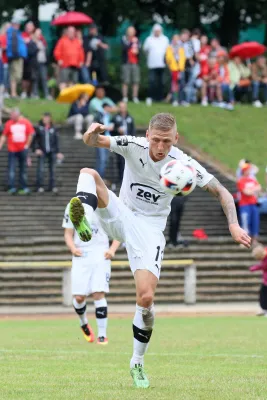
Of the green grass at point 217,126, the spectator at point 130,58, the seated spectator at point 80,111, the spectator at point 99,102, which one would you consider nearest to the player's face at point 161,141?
the spectator at point 99,102

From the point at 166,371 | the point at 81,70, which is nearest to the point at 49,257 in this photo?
the point at 81,70

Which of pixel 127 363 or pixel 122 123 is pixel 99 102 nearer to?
pixel 122 123

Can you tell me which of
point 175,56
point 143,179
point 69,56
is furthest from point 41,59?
point 143,179

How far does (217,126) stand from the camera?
34062 mm

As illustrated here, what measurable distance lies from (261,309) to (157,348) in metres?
8.40

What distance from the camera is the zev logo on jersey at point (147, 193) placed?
10.7m

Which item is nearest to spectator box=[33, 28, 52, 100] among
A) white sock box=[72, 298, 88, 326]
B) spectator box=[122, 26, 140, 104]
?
spectator box=[122, 26, 140, 104]

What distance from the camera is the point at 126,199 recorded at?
35.7ft

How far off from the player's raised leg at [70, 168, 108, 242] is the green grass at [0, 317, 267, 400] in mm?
1414

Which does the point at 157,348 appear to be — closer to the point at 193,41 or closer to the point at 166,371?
the point at 166,371

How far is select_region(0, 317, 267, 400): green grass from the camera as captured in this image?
9688 mm

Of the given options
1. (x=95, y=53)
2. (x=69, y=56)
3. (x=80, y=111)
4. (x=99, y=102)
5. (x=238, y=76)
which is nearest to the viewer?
(x=99, y=102)

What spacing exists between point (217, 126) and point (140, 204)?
2352 cm

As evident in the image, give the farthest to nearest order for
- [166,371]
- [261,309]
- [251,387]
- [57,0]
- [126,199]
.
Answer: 1. [57,0]
2. [261,309]
3. [166,371]
4. [126,199]
5. [251,387]
